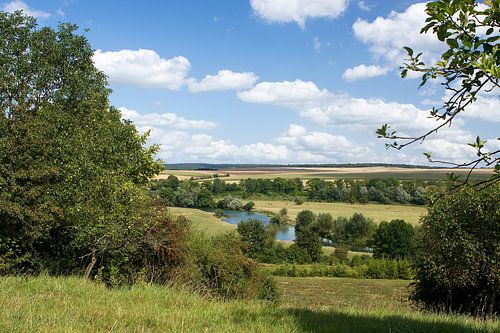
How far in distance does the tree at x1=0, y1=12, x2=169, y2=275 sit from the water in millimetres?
84590

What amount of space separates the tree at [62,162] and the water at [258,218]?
84.6 metres

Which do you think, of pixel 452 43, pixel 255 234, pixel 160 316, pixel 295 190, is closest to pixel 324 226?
pixel 255 234

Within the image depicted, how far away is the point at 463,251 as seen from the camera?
22.4 m

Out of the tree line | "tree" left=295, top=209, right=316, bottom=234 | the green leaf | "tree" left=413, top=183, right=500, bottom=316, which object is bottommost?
"tree" left=295, top=209, right=316, bottom=234

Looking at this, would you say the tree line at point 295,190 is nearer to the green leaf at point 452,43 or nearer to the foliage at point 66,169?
the foliage at point 66,169

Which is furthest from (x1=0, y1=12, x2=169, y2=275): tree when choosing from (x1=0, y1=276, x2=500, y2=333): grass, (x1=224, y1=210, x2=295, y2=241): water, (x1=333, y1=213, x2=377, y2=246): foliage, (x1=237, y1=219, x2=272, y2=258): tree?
A: (x1=333, y1=213, x2=377, y2=246): foliage

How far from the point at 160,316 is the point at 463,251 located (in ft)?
66.1

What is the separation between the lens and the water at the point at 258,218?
4541 inches

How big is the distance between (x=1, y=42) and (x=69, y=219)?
1026 cm

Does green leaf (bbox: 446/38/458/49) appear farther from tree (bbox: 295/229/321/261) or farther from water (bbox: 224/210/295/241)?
water (bbox: 224/210/295/241)

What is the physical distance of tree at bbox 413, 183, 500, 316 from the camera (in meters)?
21.9

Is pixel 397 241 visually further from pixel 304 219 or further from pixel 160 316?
pixel 160 316

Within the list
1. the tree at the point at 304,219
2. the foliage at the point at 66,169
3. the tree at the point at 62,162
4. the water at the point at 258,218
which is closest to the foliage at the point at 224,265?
the foliage at the point at 66,169

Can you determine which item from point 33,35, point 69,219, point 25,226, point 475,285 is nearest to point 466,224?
point 475,285
